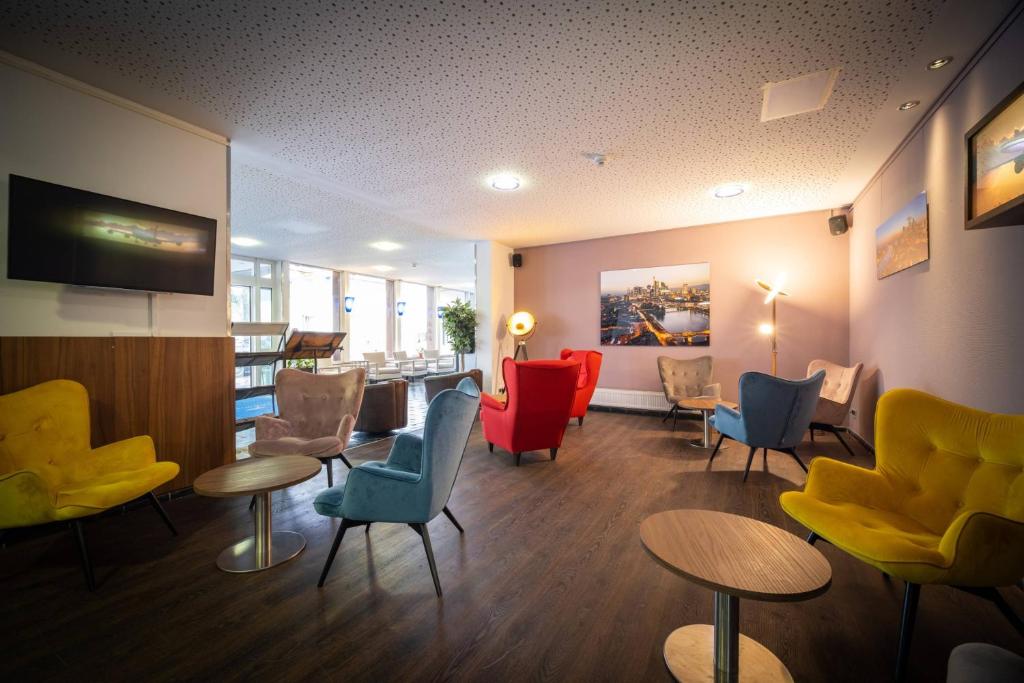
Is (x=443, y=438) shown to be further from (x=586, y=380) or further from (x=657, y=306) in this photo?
(x=657, y=306)

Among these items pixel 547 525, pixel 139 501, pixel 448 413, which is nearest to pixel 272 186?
pixel 139 501

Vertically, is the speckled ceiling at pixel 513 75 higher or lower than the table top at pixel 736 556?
higher

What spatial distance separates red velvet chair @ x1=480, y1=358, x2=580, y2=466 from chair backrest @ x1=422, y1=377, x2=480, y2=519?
1.55m

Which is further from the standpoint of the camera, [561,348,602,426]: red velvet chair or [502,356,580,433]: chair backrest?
[561,348,602,426]: red velvet chair

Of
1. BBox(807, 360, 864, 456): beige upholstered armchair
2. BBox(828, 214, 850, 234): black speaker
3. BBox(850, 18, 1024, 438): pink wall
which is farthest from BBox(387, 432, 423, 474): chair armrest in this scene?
BBox(828, 214, 850, 234): black speaker

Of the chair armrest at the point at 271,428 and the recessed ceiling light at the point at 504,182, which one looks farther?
the recessed ceiling light at the point at 504,182

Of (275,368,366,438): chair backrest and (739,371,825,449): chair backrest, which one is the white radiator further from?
(275,368,366,438): chair backrest

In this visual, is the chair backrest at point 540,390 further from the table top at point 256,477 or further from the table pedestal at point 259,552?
the table pedestal at point 259,552

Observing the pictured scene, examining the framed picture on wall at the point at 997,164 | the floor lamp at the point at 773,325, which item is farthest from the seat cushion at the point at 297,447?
the floor lamp at the point at 773,325

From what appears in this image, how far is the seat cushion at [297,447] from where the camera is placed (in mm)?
2984

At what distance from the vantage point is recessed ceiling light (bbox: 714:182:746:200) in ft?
14.6

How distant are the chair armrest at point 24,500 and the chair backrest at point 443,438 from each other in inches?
70.6

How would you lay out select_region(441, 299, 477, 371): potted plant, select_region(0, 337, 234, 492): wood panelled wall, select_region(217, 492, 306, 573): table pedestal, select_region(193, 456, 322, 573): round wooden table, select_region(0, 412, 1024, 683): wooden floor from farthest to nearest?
select_region(441, 299, 477, 371): potted plant, select_region(0, 337, 234, 492): wood panelled wall, select_region(217, 492, 306, 573): table pedestal, select_region(193, 456, 322, 573): round wooden table, select_region(0, 412, 1024, 683): wooden floor

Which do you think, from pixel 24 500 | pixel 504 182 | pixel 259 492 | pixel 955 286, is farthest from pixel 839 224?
pixel 24 500
